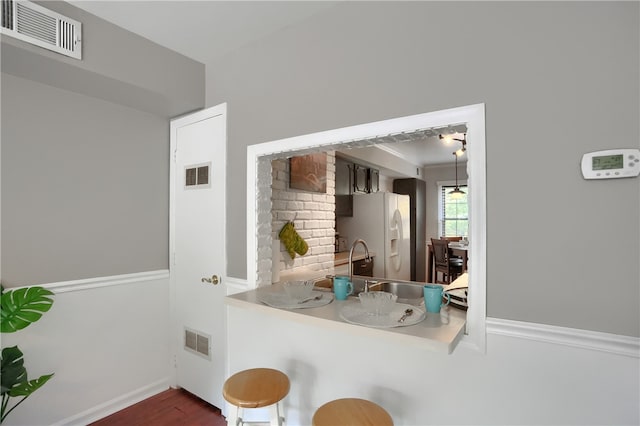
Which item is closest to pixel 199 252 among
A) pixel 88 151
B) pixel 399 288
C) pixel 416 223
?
pixel 88 151

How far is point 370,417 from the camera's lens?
1.29 meters

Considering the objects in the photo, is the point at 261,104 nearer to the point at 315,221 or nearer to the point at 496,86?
the point at 315,221

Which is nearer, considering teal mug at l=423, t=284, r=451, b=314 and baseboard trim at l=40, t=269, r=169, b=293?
teal mug at l=423, t=284, r=451, b=314

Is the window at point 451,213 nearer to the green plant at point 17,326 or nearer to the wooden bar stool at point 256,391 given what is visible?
the wooden bar stool at point 256,391

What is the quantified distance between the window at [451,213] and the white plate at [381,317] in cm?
552

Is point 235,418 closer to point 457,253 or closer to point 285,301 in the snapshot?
point 285,301

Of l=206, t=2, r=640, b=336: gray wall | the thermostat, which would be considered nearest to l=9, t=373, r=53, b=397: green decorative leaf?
l=206, t=2, r=640, b=336: gray wall

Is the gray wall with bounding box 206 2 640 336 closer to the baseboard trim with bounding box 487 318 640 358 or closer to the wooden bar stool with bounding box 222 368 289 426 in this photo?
the baseboard trim with bounding box 487 318 640 358

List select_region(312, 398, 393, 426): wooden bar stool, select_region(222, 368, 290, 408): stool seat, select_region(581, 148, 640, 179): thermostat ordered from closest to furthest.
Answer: select_region(581, 148, 640, 179): thermostat → select_region(312, 398, 393, 426): wooden bar stool → select_region(222, 368, 290, 408): stool seat

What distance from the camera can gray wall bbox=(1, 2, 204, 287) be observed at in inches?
72.2

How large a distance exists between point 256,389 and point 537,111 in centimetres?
170

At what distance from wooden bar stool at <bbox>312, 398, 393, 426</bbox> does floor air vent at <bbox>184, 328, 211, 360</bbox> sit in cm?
133

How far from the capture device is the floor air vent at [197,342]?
2.37 metres

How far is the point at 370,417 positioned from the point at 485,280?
730mm
